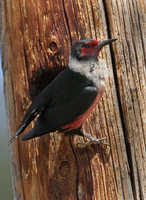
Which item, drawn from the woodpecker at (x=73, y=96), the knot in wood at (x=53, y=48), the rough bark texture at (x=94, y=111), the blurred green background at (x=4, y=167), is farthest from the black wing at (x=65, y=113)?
the blurred green background at (x=4, y=167)

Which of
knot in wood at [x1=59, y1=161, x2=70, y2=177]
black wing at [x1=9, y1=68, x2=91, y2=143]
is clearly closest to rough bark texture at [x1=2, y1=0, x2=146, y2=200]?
knot in wood at [x1=59, y1=161, x2=70, y2=177]

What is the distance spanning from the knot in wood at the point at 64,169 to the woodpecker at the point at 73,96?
22 cm

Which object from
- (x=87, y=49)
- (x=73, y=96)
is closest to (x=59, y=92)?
(x=73, y=96)

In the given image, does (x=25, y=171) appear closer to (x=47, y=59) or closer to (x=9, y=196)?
(x=47, y=59)

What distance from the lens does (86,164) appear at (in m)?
2.41

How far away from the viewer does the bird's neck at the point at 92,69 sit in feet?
7.62

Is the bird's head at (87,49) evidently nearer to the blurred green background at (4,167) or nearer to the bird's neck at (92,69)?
the bird's neck at (92,69)

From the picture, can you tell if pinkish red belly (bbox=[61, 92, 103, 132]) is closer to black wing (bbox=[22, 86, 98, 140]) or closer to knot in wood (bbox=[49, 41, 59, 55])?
black wing (bbox=[22, 86, 98, 140])

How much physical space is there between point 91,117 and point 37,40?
2.24ft

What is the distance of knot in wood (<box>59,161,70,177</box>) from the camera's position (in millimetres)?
2418

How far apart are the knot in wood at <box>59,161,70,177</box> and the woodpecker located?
0.22 metres

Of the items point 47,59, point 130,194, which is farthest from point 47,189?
point 47,59

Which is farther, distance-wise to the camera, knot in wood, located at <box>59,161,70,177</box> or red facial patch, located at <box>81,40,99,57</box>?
knot in wood, located at <box>59,161,70,177</box>

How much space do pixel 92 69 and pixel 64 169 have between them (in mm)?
725
